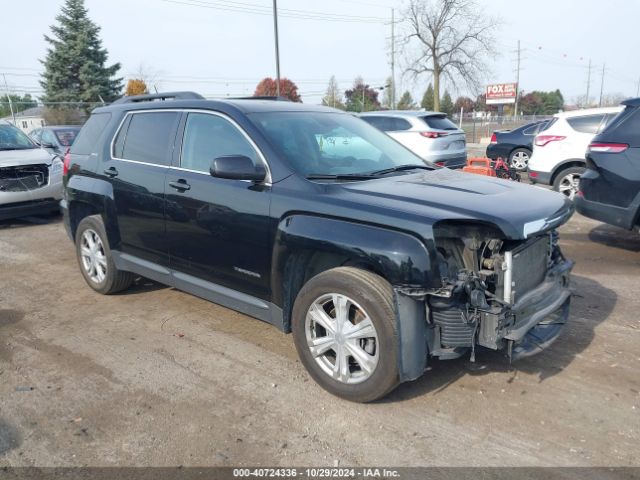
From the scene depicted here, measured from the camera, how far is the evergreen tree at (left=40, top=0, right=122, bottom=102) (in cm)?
4028

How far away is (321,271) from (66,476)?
6.15 feet

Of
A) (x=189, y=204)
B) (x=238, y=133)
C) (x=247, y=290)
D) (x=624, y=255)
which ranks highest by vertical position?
(x=238, y=133)

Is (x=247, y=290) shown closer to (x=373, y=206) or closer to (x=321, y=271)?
(x=321, y=271)

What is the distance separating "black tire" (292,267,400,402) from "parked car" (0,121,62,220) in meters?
7.10

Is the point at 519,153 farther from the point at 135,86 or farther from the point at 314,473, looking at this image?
the point at 135,86

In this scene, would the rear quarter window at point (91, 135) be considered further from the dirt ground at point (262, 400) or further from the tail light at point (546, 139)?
the tail light at point (546, 139)

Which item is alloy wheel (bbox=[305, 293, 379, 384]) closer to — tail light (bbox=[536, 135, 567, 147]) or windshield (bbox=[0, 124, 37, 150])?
tail light (bbox=[536, 135, 567, 147])

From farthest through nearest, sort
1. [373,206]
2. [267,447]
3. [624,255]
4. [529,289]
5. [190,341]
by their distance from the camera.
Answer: [624,255]
[190,341]
[529,289]
[373,206]
[267,447]

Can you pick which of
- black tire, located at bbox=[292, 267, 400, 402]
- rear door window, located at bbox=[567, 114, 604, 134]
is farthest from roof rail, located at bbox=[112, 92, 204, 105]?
rear door window, located at bbox=[567, 114, 604, 134]

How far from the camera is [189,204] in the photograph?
13.6ft

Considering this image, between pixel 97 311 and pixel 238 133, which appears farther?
pixel 97 311

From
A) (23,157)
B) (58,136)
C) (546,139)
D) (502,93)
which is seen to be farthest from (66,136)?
(502,93)

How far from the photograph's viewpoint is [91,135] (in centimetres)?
544

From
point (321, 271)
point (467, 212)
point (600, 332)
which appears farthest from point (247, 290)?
point (600, 332)
